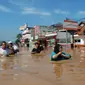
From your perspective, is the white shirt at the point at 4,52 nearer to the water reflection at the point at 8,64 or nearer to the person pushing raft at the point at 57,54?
the water reflection at the point at 8,64

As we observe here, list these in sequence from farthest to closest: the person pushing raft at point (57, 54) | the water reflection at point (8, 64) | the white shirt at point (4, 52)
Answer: the white shirt at point (4, 52) → the person pushing raft at point (57, 54) → the water reflection at point (8, 64)

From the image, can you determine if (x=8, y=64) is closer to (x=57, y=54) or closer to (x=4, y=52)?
(x=57, y=54)

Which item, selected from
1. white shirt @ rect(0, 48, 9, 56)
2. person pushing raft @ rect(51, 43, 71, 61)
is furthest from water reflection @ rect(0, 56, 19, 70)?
white shirt @ rect(0, 48, 9, 56)

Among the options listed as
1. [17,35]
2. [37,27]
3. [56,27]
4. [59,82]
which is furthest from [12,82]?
[17,35]

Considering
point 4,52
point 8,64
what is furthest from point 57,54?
point 4,52

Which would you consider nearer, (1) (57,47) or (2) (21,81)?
(2) (21,81)

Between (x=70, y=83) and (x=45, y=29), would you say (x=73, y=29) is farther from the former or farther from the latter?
(x=70, y=83)

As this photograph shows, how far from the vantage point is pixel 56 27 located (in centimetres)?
7288

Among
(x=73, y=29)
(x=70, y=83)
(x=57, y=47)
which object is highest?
(x=73, y=29)

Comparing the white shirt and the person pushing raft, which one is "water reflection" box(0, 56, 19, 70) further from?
the white shirt

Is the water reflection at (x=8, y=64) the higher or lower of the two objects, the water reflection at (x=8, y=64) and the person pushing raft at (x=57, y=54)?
the lower

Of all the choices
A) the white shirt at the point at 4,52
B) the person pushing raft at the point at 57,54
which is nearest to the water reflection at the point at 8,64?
the person pushing raft at the point at 57,54

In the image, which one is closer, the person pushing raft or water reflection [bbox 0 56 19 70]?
water reflection [bbox 0 56 19 70]

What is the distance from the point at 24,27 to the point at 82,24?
49.2 metres
